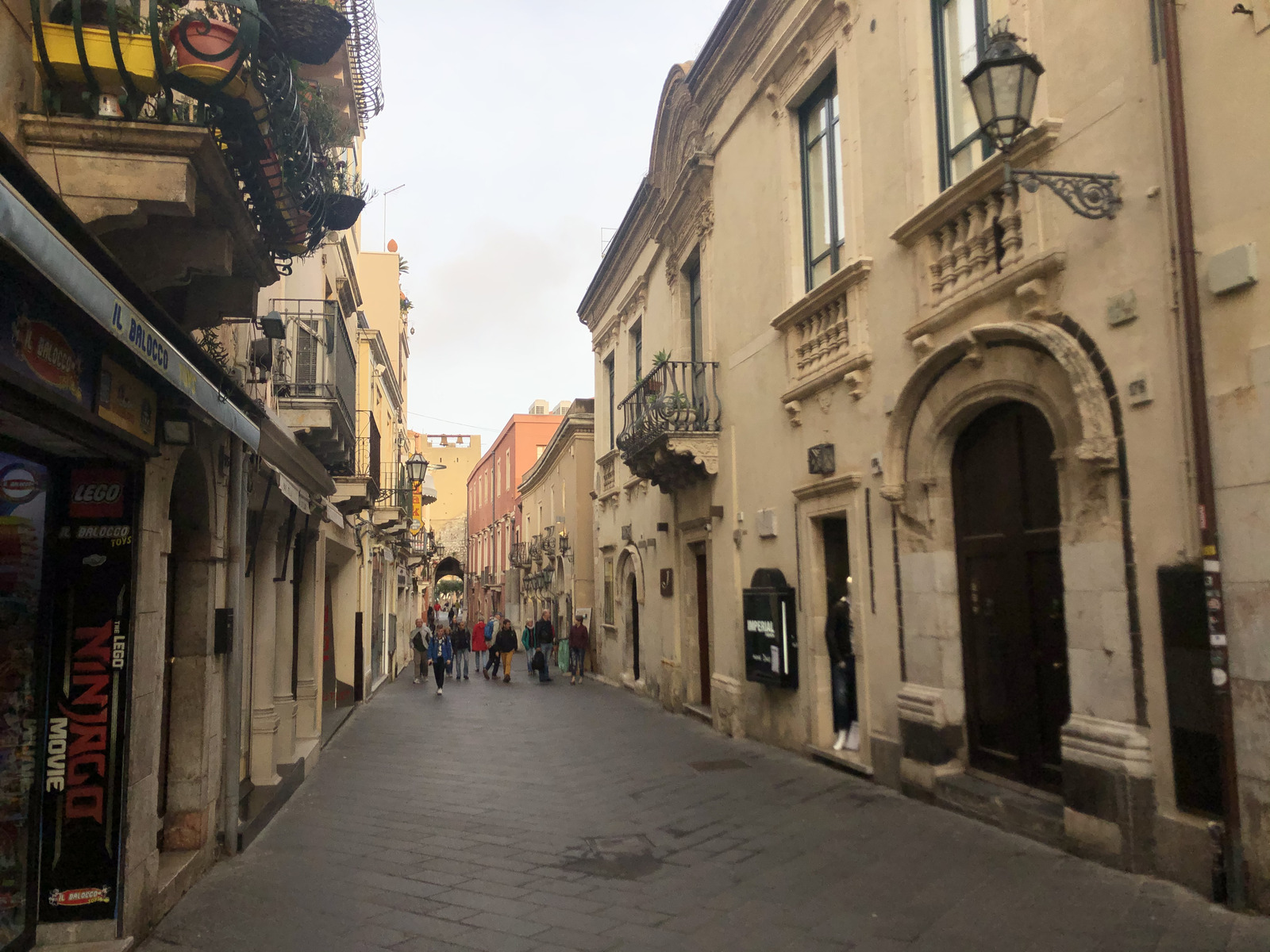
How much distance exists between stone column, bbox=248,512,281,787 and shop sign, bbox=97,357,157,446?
11.7 feet

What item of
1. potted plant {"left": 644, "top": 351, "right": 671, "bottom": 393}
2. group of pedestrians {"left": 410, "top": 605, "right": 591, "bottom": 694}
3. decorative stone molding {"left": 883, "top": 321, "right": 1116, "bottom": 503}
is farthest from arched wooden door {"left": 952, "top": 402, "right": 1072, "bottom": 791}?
group of pedestrians {"left": 410, "top": 605, "right": 591, "bottom": 694}

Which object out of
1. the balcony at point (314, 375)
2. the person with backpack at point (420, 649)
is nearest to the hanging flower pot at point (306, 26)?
the balcony at point (314, 375)

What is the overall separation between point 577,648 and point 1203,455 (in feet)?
60.9

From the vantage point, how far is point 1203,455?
16.9 ft

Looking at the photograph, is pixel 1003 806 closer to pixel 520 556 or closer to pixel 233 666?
pixel 233 666

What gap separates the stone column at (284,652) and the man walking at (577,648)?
12.6 m

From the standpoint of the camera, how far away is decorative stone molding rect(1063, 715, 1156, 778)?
221 inches

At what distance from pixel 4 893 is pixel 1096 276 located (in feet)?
22.3

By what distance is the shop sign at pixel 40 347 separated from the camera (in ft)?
11.6

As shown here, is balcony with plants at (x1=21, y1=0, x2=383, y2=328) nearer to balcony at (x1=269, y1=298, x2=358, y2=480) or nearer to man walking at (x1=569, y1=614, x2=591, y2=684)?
balcony at (x1=269, y1=298, x2=358, y2=480)

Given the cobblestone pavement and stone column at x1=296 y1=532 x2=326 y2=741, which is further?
stone column at x1=296 y1=532 x2=326 y2=741

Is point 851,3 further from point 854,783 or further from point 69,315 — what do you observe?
point 69,315

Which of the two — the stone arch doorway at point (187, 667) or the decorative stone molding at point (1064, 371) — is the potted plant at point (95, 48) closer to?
the stone arch doorway at point (187, 667)

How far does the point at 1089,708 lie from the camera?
20.0 feet
